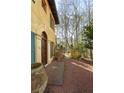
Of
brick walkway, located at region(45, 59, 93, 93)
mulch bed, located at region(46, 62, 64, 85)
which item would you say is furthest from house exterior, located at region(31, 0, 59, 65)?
brick walkway, located at region(45, 59, 93, 93)

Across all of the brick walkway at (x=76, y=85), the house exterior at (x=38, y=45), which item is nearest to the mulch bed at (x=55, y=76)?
the brick walkway at (x=76, y=85)

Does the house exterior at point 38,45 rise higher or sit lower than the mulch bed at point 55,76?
higher

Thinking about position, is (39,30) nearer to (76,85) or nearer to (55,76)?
(55,76)

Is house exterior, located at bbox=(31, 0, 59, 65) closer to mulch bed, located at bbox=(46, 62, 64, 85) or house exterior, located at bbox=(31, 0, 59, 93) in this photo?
house exterior, located at bbox=(31, 0, 59, 93)

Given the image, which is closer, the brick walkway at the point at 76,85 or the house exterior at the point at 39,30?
the brick walkway at the point at 76,85

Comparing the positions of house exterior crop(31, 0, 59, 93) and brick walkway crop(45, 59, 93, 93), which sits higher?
house exterior crop(31, 0, 59, 93)

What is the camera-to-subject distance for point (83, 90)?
4.06 metres

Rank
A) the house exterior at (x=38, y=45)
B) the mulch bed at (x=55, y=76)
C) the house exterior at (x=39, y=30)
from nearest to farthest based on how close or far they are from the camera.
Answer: the house exterior at (x=38, y=45)
the house exterior at (x=39, y=30)
the mulch bed at (x=55, y=76)

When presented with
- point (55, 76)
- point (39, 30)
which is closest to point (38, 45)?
point (39, 30)

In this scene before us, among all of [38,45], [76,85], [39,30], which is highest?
[39,30]

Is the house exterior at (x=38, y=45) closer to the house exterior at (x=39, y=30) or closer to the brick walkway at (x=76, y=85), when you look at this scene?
the house exterior at (x=39, y=30)
